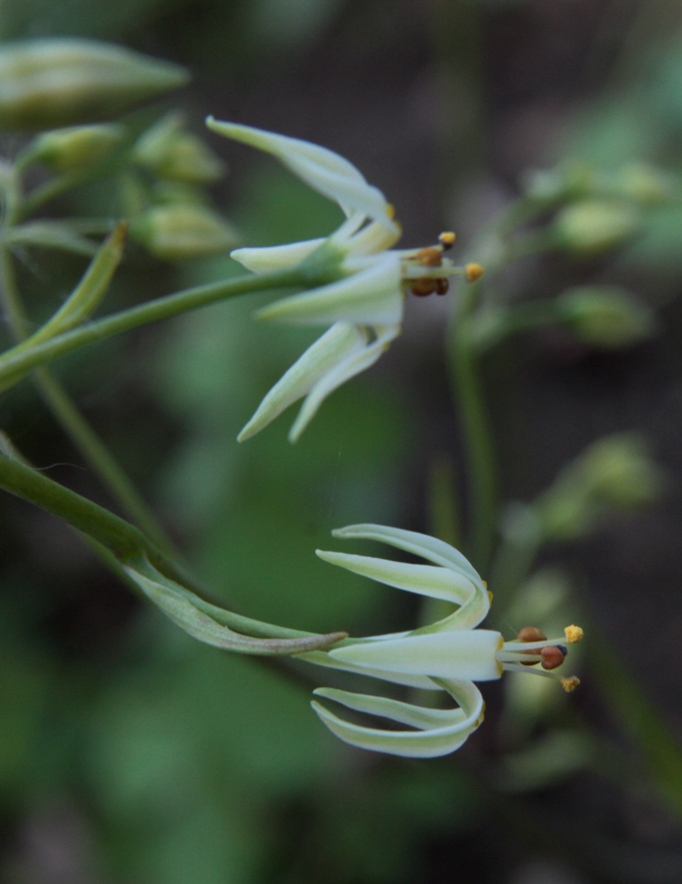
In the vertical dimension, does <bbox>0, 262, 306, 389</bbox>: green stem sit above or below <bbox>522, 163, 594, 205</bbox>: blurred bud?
above

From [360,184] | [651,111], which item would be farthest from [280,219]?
[360,184]

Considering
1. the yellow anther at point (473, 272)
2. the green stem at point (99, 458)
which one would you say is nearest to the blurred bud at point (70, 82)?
the green stem at point (99, 458)

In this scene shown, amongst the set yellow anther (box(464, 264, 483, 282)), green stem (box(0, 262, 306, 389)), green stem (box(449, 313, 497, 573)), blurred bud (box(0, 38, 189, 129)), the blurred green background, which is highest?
blurred bud (box(0, 38, 189, 129))

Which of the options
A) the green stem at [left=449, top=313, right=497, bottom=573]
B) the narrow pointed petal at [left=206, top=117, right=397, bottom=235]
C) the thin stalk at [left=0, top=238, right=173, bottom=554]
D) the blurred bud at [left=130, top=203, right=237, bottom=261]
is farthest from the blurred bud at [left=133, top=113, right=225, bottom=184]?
the narrow pointed petal at [left=206, top=117, right=397, bottom=235]

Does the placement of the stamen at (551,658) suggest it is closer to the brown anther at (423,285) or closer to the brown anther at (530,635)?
the brown anther at (530,635)

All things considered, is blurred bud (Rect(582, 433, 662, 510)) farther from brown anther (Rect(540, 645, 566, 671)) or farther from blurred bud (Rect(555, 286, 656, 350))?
brown anther (Rect(540, 645, 566, 671))

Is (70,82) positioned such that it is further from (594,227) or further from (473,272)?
(594,227)
